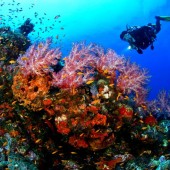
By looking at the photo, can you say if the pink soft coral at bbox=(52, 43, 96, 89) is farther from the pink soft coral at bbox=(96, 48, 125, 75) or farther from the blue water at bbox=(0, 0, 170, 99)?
the blue water at bbox=(0, 0, 170, 99)

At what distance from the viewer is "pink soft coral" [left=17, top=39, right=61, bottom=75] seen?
19.8 feet

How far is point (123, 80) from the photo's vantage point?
657 cm

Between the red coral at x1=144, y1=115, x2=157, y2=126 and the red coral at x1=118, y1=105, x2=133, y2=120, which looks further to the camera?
the red coral at x1=144, y1=115, x2=157, y2=126

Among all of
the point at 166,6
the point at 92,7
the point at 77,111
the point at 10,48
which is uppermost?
the point at 92,7

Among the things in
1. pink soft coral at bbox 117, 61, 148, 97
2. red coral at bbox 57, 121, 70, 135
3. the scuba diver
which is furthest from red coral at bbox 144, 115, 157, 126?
red coral at bbox 57, 121, 70, 135

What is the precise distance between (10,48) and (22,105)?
3513 mm

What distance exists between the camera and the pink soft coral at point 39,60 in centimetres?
602

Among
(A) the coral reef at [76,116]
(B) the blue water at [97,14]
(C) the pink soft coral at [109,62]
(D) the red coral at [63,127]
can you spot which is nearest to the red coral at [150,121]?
(A) the coral reef at [76,116]

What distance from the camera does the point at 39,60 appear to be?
6.04m

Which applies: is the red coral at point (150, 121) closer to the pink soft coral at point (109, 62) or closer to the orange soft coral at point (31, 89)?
the pink soft coral at point (109, 62)

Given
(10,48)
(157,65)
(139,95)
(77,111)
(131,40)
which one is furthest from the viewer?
(157,65)

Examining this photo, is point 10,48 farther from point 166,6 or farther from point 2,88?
point 166,6

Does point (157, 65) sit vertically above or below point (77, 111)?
above

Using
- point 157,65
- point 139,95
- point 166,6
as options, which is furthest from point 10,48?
point 157,65
